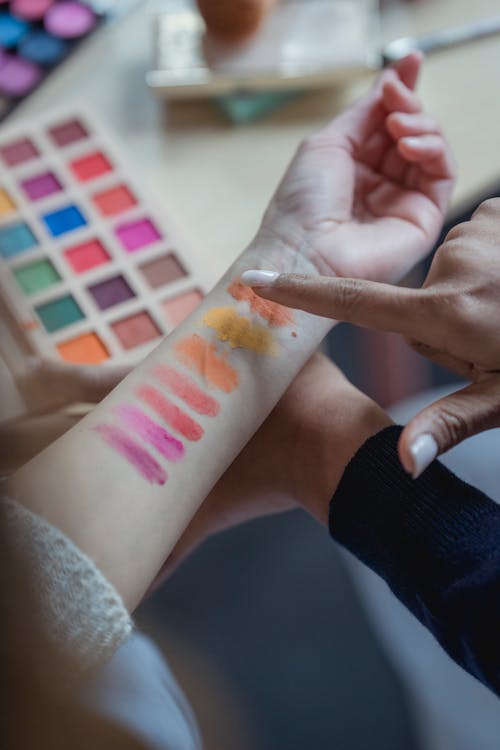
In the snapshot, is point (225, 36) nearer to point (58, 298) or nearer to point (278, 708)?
point (58, 298)

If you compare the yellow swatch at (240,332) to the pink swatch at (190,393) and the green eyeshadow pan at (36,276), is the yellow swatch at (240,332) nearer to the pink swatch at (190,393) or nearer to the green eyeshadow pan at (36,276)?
the pink swatch at (190,393)

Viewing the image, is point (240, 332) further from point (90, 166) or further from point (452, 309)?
point (90, 166)

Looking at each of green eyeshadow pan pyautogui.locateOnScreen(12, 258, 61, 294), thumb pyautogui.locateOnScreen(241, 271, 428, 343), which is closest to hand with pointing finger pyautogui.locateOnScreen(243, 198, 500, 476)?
thumb pyautogui.locateOnScreen(241, 271, 428, 343)

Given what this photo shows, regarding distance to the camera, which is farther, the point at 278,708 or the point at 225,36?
the point at 278,708

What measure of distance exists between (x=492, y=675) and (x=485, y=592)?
0.05 metres

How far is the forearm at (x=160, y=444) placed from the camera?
49cm

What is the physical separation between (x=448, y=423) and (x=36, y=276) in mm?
356

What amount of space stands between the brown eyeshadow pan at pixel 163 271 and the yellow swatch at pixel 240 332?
0.12 metres

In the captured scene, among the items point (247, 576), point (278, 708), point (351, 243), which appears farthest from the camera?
point (247, 576)

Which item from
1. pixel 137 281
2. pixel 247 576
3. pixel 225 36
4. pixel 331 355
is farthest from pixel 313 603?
pixel 225 36

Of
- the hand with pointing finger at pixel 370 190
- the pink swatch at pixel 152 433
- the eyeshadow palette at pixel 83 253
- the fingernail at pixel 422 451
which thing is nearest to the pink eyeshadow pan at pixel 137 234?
the eyeshadow palette at pixel 83 253

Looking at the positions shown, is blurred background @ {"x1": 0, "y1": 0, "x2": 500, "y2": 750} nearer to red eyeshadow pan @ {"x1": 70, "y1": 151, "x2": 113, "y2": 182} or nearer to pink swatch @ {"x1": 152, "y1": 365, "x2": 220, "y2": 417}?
red eyeshadow pan @ {"x1": 70, "y1": 151, "x2": 113, "y2": 182}

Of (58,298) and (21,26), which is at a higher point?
(21,26)

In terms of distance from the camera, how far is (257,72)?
0.75 metres
